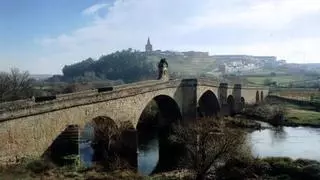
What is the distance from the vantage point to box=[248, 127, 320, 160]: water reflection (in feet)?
139

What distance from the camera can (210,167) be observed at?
100 ft

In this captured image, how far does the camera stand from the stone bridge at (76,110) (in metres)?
27.8

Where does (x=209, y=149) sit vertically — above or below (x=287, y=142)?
above

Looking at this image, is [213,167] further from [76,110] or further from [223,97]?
[223,97]

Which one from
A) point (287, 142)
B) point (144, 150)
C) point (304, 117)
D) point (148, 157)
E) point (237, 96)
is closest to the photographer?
point (148, 157)

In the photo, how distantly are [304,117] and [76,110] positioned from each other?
1821 inches

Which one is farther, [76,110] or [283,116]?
[283,116]

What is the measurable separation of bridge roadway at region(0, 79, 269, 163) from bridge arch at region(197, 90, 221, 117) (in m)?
10.7

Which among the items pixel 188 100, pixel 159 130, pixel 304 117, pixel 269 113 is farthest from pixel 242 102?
pixel 159 130

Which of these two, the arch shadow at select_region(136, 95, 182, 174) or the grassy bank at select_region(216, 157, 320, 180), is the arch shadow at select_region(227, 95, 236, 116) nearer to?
the arch shadow at select_region(136, 95, 182, 174)

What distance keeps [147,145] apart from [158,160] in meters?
8.00

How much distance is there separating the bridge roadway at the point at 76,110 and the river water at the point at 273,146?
3.72 meters

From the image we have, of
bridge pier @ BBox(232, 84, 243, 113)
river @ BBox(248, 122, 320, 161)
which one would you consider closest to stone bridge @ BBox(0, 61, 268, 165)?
river @ BBox(248, 122, 320, 161)

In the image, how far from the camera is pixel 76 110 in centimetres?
3394
